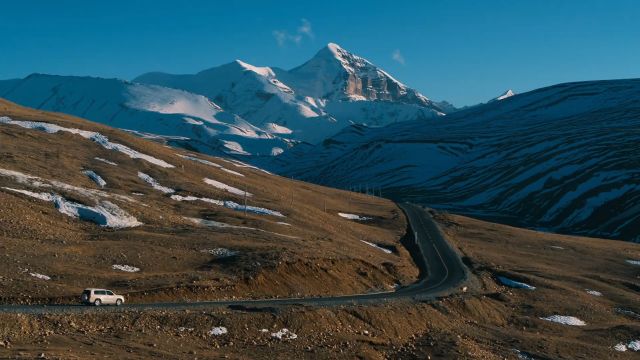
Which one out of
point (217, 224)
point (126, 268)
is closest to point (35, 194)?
point (217, 224)

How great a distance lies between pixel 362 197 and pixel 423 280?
85.0m

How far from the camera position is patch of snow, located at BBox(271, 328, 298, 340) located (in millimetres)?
41281

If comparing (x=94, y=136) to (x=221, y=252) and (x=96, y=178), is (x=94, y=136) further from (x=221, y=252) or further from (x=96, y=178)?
(x=221, y=252)

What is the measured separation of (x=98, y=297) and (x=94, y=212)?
3060 centimetres

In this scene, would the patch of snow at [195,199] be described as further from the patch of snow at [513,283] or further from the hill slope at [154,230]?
the patch of snow at [513,283]

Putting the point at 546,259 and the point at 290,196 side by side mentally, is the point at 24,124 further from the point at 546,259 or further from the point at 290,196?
the point at 546,259

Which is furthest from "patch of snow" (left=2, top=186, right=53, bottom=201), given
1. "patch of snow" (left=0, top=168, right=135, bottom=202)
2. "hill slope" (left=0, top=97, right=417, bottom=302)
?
"patch of snow" (left=0, top=168, right=135, bottom=202)

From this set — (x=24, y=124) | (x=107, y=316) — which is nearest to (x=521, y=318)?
(x=107, y=316)

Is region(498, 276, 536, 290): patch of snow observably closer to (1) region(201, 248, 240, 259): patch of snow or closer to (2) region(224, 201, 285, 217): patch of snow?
(1) region(201, 248, 240, 259): patch of snow

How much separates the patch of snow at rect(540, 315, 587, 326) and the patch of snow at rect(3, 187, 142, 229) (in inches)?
1521

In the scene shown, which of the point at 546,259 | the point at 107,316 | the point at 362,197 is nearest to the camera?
the point at 107,316

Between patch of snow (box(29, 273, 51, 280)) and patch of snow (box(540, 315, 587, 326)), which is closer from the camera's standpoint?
patch of snow (box(29, 273, 51, 280))

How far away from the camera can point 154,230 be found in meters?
70.8

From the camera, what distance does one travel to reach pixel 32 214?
214 ft
